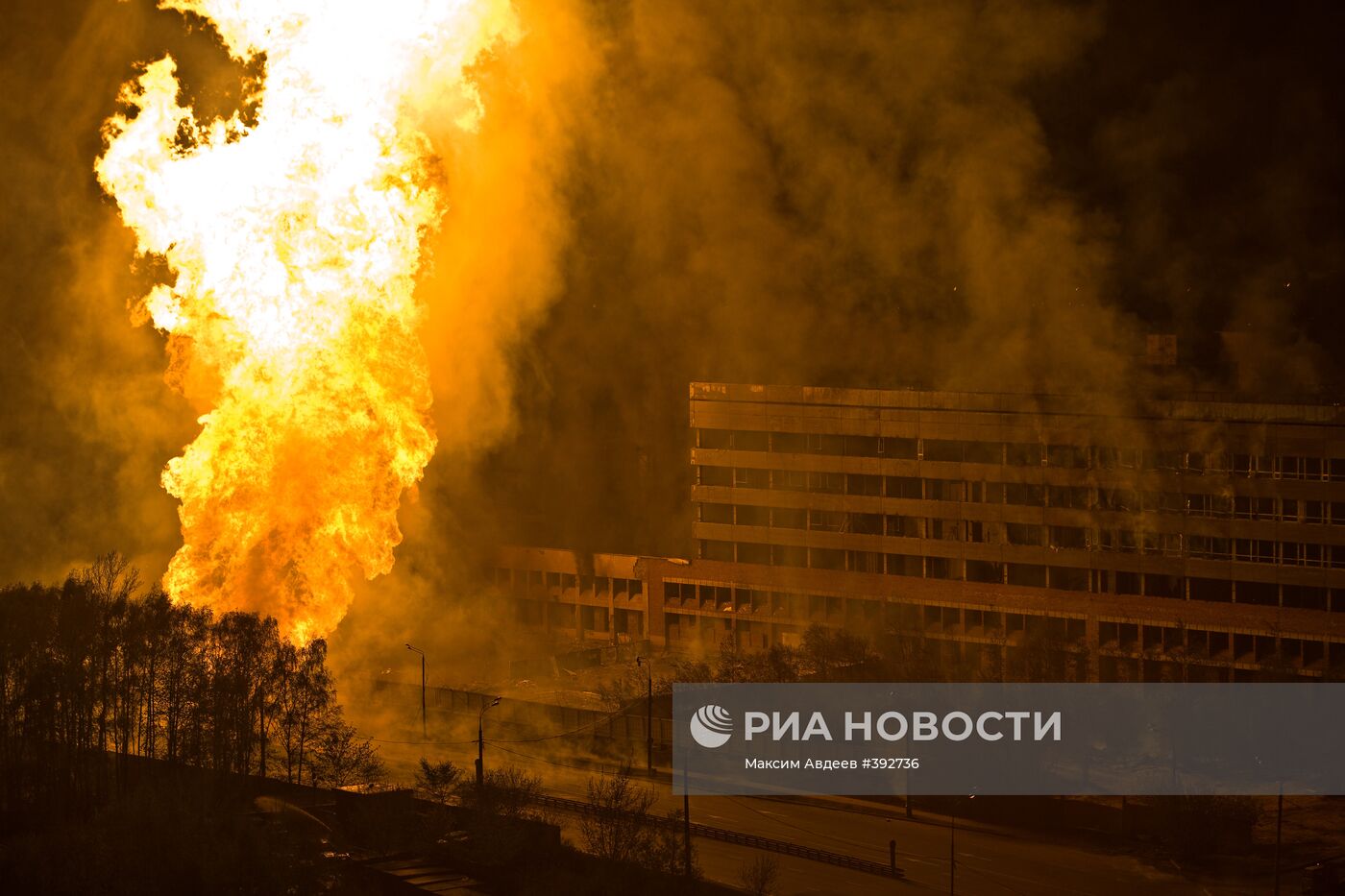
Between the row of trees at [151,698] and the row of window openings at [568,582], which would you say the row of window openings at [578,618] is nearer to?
the row of window openings at [568,582]

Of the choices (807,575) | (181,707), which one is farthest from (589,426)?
(181,707)

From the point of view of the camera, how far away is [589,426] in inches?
2849

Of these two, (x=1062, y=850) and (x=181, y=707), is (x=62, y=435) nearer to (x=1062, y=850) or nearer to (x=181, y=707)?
(x=181, y=707)

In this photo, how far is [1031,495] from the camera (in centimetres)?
5569

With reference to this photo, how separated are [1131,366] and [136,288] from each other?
3608 cm

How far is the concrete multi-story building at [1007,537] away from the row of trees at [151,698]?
2112 centimetres

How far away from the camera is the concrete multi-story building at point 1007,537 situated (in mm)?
50344

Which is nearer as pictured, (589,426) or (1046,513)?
(1046,513)

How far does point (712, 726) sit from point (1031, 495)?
13.8m

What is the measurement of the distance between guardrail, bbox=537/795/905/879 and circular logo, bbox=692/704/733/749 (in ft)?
20.8

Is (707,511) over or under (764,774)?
over

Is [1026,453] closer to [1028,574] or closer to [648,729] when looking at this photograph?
[1028,574]

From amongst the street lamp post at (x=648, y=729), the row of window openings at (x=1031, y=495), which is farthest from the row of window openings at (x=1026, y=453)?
the street lamp post at (x=648, y=729)

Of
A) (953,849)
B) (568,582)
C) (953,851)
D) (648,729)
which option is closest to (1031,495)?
(648,729)
